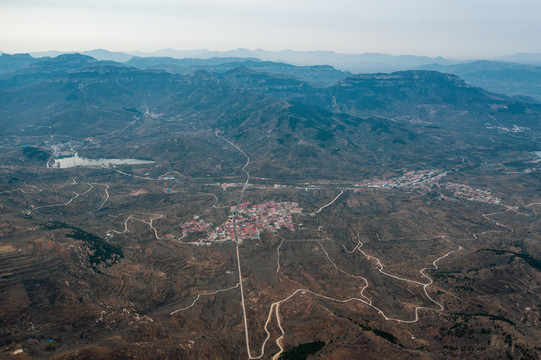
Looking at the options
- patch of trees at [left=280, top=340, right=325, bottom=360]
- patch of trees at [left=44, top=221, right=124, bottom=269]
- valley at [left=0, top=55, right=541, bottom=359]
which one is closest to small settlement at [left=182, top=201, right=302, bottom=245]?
valley at [left=0, top=55, right=541, bottom=359]

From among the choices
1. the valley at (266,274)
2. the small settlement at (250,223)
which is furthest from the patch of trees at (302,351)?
the small settlement at (250,223)

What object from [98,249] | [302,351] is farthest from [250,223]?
[302,351]

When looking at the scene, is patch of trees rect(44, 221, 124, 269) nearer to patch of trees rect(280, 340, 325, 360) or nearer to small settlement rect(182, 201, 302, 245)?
small settlement rect(182, 201, 302, 245)

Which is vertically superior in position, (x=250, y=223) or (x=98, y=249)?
(x=98, y=249)

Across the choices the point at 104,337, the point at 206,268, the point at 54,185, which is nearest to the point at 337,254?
the point at 206,268

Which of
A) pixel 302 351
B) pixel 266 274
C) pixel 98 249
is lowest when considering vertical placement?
pixel 266 274

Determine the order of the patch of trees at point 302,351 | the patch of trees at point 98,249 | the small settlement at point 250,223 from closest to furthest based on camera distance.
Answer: the patch of trees at point 302,351 < the patch of trees at point 98,249 < the small settlement at point 250,223

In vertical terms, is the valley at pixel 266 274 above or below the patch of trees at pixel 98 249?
below

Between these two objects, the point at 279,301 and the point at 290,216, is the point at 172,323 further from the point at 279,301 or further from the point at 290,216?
the point at 290,216


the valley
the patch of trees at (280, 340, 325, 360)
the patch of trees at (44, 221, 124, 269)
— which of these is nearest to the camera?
the patch of trees at (280, 340, 325, 360)

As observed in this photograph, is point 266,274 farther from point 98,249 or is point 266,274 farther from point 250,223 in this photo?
point 98,249

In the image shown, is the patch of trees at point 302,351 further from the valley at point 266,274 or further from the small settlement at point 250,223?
the small settlement at point 250,223

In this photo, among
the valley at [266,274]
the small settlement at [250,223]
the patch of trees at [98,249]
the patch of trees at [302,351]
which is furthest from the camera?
the small settlement at [250,223]
